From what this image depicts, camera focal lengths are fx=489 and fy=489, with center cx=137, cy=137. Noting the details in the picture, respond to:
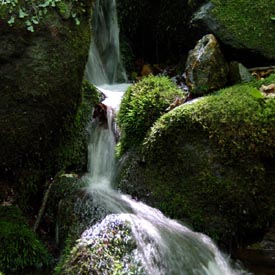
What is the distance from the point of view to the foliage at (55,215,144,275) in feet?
13.1

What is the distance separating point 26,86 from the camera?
5277 millimetres

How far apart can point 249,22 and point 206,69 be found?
5.34ft

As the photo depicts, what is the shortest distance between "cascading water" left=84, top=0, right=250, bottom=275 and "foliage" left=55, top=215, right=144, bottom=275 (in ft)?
0.28

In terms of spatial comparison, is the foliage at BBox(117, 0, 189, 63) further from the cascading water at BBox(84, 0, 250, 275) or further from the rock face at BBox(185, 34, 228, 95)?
the cascading water at BBox(84, 0, 250, 275)

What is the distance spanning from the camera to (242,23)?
24.4 ft

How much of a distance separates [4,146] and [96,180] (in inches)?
52.5

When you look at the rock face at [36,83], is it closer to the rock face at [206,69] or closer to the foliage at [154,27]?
the rock face at [206,69]

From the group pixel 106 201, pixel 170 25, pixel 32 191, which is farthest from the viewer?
pixel 170 25

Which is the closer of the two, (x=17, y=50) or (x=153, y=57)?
(x=17, y=50)

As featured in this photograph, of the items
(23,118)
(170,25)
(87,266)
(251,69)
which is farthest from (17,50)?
(170,25)

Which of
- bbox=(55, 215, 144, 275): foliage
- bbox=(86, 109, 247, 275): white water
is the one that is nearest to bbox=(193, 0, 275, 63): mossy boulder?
bbox=(86, 109, 247, 275): white water

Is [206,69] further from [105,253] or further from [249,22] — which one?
[105,253]

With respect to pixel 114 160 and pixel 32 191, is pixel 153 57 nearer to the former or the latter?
pixel 114 160

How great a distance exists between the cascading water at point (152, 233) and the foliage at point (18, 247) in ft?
2.64
